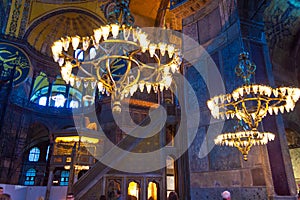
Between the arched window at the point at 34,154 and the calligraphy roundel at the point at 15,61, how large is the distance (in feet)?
27.1

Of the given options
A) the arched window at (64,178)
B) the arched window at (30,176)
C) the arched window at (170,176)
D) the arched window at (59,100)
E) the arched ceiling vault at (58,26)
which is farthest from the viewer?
the arched window at (59,100)

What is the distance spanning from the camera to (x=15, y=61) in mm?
14484

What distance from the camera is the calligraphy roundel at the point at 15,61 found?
14.0 m

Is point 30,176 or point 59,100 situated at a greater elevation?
point 59,100

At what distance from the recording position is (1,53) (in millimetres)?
14078

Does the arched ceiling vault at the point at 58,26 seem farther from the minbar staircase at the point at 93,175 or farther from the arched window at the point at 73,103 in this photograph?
the minbar staircase at the point at 93,175

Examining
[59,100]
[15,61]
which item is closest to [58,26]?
[15,61]

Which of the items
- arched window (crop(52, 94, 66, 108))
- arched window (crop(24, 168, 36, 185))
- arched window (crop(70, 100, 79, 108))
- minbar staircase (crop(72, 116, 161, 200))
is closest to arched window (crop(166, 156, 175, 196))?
minbar staircase (crop(72, 116, 161, 200))

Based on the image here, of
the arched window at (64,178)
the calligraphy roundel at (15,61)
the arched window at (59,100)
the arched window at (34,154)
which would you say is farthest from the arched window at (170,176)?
the arched window at (34,154)

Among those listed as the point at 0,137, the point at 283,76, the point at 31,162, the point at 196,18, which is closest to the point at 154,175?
the point at 196,18

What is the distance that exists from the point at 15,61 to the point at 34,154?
9522mm

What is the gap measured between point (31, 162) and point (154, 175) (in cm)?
1681

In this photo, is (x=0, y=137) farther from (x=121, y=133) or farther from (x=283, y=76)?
(x=283, y=76)

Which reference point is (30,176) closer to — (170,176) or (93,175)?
(170,176)
